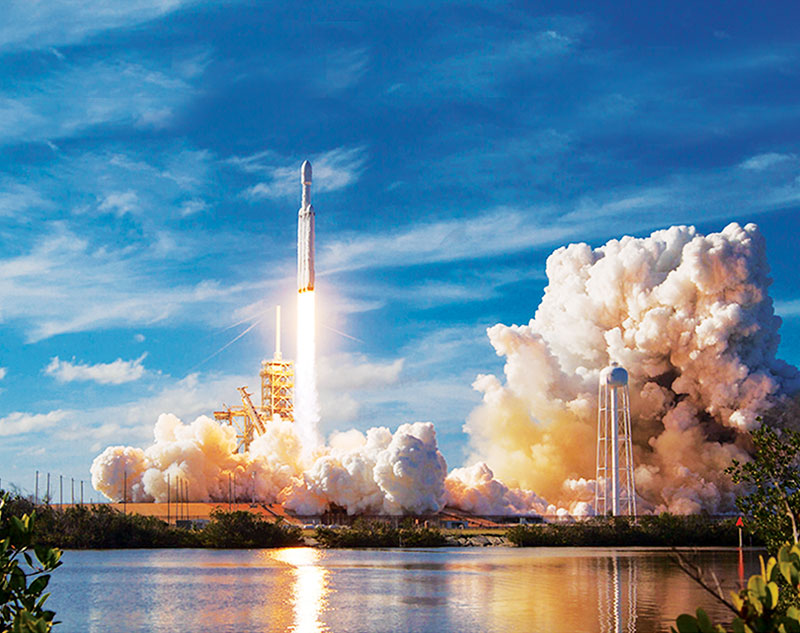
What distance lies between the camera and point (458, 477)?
303 ft

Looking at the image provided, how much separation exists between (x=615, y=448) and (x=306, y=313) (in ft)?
91.0

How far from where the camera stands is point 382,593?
4372 cm

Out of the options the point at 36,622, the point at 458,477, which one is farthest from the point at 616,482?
the point at 36,622

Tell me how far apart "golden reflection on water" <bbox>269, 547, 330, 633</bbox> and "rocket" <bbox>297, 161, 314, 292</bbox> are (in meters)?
23.3

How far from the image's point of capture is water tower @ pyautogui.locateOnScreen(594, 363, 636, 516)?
73.3 meters

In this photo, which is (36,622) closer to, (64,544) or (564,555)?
(564,555)

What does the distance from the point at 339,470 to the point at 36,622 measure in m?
78.2

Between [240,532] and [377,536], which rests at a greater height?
[240,532]

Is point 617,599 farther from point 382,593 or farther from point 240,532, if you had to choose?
point 240,532

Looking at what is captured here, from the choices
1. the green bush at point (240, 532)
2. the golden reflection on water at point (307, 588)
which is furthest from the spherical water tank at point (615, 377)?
the green bush at point (240, 532)

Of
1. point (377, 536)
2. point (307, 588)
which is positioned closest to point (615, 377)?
point (377, 536)

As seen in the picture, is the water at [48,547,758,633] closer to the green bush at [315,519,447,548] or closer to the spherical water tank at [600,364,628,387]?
the green bush at [315,519,447,548]

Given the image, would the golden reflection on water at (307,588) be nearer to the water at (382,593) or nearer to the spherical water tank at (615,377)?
the water at (382,593)

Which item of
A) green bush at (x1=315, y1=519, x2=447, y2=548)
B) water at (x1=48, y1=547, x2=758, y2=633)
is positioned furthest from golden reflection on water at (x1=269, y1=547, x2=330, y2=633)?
green bush at (x1=315, y1=519, x2=447, y2=548)
